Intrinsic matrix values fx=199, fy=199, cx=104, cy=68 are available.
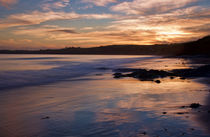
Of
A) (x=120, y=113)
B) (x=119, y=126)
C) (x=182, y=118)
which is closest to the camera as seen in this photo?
(x=119, y=126)

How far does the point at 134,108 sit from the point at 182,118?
5.49ft

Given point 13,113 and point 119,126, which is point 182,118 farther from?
point 13,113

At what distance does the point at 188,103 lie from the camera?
722cm

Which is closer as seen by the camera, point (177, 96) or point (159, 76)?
point (177, 96)

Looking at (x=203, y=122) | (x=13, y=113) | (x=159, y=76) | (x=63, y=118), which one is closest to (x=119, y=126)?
(x=63, y=118)

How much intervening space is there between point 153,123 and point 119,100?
293cm

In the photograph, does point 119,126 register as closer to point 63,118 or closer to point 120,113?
point 120,113

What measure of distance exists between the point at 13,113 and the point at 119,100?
3893 millimetres

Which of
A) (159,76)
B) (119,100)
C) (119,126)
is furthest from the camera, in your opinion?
(159,76)

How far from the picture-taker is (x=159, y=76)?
16.0 m

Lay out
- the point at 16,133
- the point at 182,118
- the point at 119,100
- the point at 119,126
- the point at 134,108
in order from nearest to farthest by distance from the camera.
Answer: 1. the point at 16,133
2. the point at 119,126
3. the point at 182,118
4. the point at 134,108
5. the point at 119,100

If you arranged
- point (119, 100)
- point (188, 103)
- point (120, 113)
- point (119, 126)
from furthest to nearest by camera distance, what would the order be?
point (119, 100) → point (188, 103) → point (120, 113) → point (119, 126)

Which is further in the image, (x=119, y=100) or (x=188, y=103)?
(x=119, y=100)

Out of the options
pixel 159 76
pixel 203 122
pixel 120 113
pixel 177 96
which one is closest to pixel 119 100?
pixel 120 113
